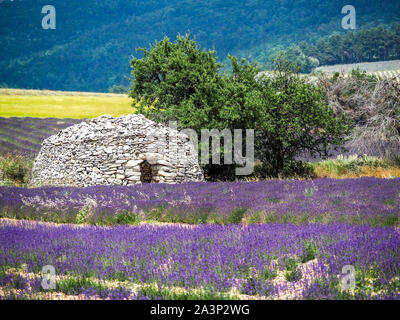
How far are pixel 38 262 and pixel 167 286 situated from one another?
6.34 feet

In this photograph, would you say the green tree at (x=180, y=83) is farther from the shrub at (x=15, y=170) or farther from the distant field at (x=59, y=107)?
the distant field at (x=59, y=107)

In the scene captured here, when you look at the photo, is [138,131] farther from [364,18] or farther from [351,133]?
[364,18]

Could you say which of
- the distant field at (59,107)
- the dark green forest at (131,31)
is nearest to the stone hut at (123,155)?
the distant field at (59,107)

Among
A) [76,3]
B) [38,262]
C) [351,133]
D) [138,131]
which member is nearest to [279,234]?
[38,262]

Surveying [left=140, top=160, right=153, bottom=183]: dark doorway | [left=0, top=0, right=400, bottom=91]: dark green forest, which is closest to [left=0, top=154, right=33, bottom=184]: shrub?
[left=140, top=160, right=153, bottom=183]: dark doorway

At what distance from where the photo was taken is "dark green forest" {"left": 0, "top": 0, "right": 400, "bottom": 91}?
107500 mm

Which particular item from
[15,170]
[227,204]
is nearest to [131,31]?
[15,170]

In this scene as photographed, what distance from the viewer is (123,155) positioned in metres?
13.9

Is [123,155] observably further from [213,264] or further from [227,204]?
[213,264]

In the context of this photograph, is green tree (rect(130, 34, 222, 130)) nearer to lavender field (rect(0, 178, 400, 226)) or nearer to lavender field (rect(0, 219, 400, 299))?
lavender field (rect(0, 178, 400, 226))

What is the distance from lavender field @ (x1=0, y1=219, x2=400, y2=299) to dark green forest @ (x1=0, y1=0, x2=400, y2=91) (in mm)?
75028

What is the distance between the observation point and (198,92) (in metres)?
16.2

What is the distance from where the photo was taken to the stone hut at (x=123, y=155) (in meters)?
13.9
